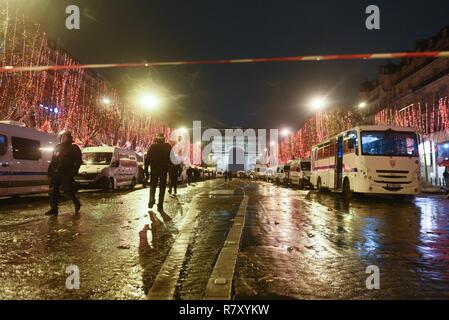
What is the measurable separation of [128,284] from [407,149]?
600 inches

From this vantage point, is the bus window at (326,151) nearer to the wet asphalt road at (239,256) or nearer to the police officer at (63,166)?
the wet asphalt road at (239,256)

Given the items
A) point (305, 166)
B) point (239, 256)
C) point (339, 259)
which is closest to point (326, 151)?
point (305, 166)

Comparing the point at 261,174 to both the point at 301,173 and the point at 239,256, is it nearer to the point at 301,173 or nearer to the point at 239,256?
the point at 301,173

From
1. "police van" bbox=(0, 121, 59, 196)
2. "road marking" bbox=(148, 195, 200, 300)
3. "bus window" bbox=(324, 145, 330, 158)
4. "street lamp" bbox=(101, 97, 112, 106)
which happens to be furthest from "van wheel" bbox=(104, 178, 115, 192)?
"street lamp" bbox=(101, 97, 112, 106)

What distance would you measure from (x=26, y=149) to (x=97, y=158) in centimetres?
694

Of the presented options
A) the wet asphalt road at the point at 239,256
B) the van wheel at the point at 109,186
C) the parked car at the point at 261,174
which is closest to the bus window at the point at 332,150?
the van wheel at the point at 109,186

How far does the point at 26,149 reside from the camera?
15.3 m

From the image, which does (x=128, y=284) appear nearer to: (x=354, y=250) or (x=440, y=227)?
(x=354, y=250)

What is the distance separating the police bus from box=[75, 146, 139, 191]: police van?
11.1 m

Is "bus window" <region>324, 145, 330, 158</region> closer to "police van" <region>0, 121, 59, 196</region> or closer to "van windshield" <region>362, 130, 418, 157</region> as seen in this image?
"van windshield" <region>362, 130, 418, 157</region>

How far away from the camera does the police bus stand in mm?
16203

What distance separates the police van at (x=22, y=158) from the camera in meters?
14.1
